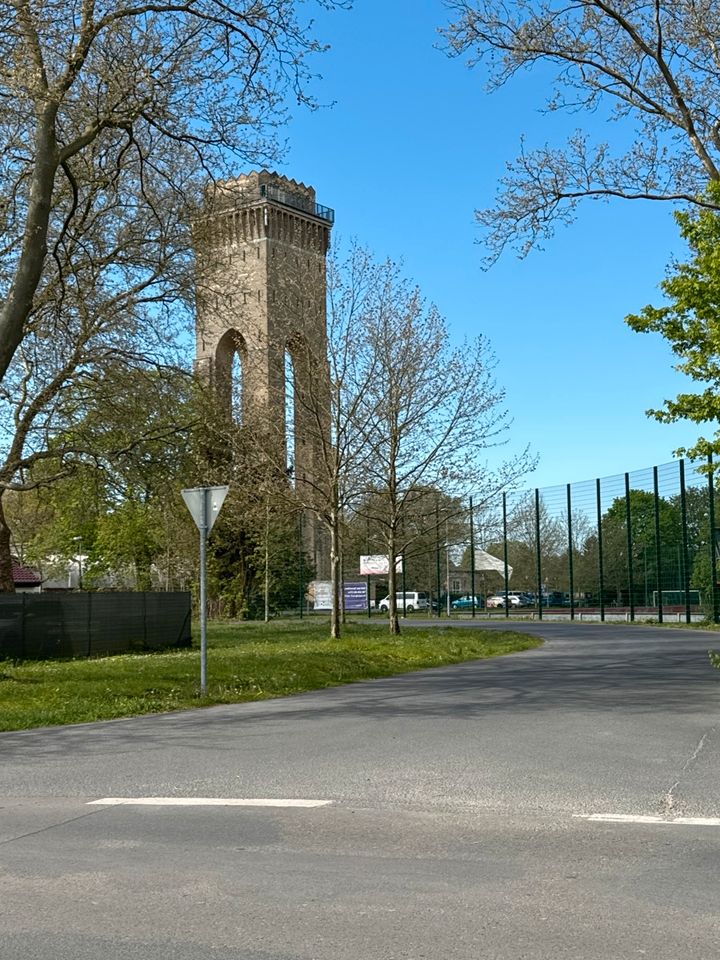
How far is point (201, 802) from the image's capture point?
7.96 m

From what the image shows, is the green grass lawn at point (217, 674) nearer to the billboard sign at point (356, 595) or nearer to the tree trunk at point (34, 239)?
the tree trunk at point (34, 239)

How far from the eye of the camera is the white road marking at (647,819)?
704 centimetres

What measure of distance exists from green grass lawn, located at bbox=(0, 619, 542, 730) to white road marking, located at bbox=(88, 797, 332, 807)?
504cm

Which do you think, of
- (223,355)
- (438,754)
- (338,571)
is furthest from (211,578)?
(438,754)

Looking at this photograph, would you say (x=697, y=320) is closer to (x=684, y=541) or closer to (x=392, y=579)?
(x=392, y=579)

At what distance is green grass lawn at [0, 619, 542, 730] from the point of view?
45.9ft

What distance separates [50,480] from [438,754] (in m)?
12.7

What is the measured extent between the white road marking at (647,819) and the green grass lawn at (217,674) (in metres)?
7.83

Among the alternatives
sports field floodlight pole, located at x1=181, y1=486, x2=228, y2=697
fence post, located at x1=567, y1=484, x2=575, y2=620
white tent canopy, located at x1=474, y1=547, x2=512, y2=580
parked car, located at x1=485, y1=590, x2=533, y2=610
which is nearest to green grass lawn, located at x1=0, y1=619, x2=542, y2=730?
sports field floodlight pole, located at x1=181, y1=486, x2=228, y2=697

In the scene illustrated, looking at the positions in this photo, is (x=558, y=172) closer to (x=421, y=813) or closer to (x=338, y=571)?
(x=338, y=571)

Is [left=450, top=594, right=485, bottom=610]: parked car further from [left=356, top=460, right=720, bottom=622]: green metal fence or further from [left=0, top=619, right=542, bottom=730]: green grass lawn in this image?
[left=0, top=619, right=542, bottom=730]: green grass lawn

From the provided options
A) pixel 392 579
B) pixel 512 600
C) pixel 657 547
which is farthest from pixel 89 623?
pixel 512 600

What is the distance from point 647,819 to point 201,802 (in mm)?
3286

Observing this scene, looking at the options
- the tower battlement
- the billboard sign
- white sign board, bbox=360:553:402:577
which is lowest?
the billboard sign
